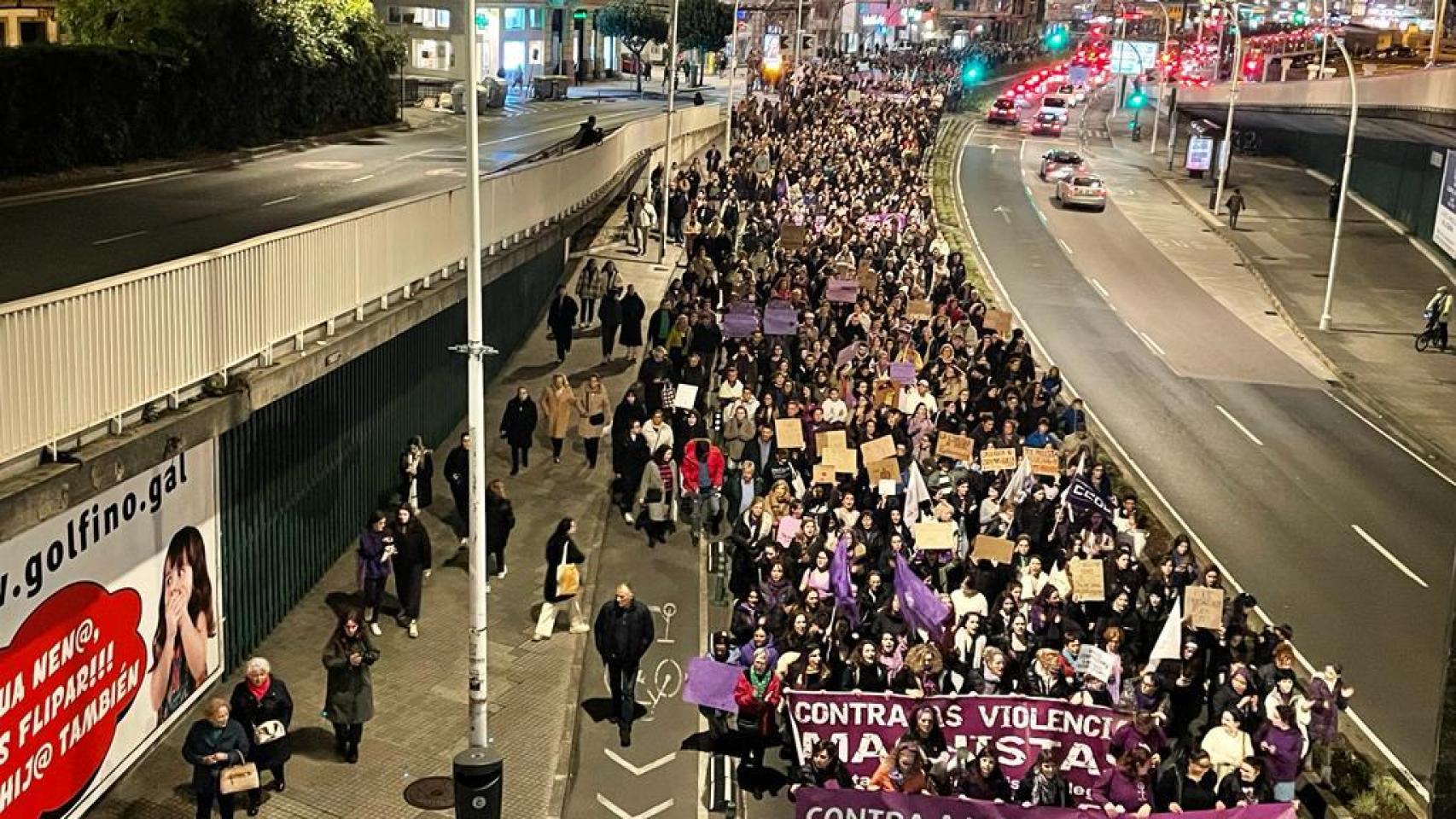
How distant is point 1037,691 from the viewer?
41.0ft

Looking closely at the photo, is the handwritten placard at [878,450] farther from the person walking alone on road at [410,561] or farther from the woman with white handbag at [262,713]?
the woman with white handbag at [262,713]

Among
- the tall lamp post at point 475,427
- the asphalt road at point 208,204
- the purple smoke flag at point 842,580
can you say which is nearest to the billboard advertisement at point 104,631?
the tall lamp post at point 475,427

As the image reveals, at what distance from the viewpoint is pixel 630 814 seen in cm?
1243

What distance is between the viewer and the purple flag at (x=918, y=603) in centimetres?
1421

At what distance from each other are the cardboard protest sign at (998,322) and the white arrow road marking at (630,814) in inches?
529

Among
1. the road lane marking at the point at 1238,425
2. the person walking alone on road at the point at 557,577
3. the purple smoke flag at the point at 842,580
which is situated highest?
the purple smoke flag at the point at 842,580

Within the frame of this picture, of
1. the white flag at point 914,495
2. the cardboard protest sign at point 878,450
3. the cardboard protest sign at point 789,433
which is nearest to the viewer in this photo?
the white flag at point 914,495

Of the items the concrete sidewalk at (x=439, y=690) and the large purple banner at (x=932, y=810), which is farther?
the concrete sidewalk at (x=439, y=690)

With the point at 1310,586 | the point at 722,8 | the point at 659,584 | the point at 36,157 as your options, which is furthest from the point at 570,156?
the point at 722,8

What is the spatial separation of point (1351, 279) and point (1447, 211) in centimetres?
470

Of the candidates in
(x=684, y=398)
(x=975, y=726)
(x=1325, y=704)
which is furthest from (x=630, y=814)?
(x=684, y=398)

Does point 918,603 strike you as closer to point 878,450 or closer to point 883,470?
point 883,470

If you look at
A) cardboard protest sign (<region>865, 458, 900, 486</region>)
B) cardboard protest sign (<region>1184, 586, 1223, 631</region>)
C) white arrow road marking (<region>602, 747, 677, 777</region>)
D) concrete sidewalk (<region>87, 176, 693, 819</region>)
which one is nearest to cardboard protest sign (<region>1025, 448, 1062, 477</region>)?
cardboard protest sign (<region>865, 458, 900, 486</region>)

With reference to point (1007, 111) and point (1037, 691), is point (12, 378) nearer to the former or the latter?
point (1037, 691)
